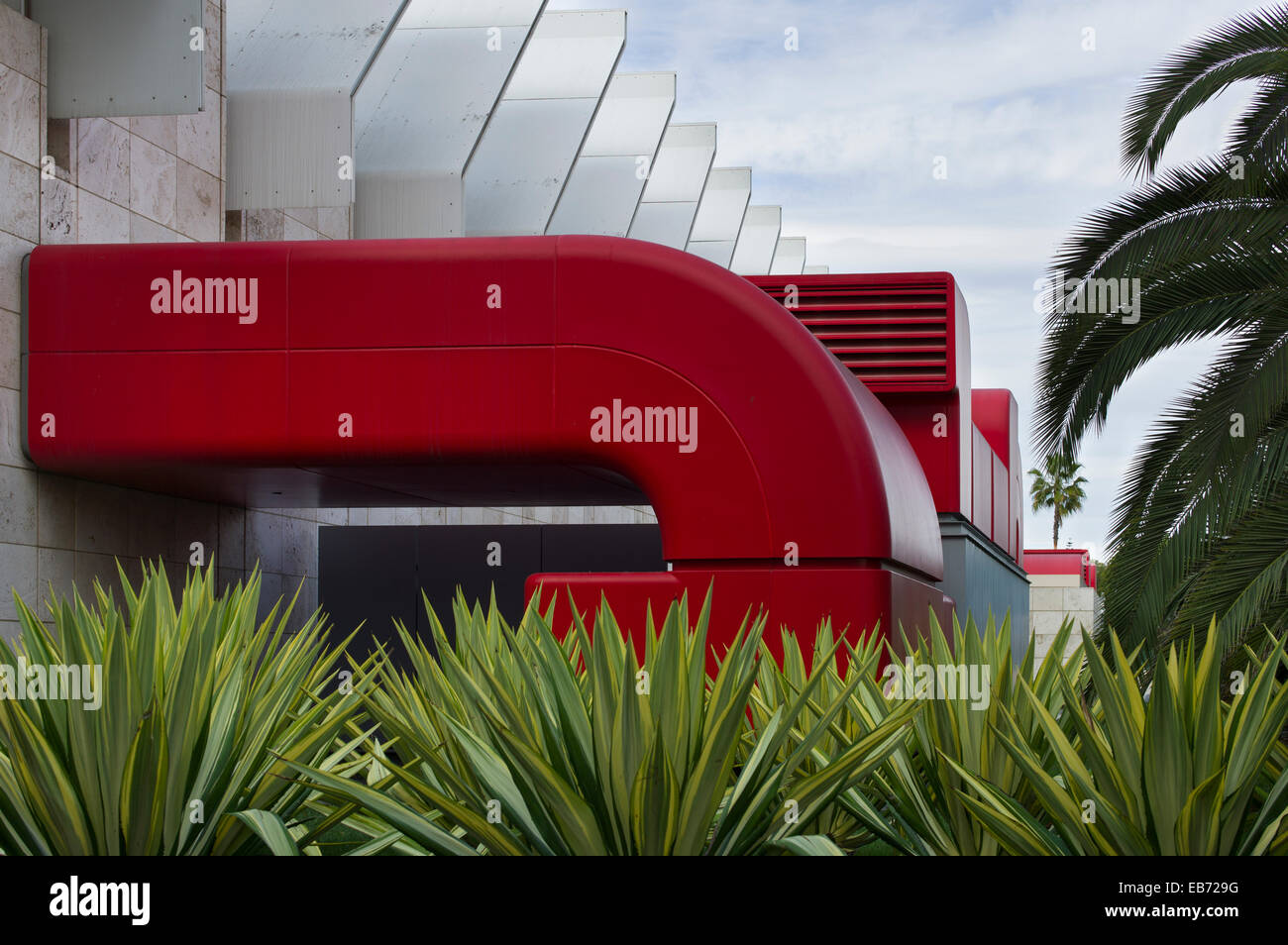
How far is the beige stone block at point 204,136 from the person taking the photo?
43.2 feet

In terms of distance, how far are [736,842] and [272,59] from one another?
13.2 meters

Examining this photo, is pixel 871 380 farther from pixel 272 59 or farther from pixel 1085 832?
pixel 1085 832

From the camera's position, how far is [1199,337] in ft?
29.9

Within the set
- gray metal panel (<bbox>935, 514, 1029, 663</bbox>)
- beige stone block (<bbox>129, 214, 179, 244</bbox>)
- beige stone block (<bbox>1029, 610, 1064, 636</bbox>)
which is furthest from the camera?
beige stone block (<bbox>1029, 610, 1064, 636</bbox>)

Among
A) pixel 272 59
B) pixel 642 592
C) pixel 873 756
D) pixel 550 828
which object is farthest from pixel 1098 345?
pixel 272 59

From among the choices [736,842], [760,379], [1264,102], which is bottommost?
[736,842]

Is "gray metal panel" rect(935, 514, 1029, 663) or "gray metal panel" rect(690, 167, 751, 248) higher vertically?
"gray metal panel" rect(690, 167, 751, 248)

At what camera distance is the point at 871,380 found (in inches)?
519

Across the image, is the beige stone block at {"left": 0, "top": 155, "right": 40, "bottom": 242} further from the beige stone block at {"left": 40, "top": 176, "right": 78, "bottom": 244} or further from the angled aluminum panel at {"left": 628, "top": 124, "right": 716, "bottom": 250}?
the angled aluminum panel at {"left": 628, "top": 124, "right": 716, "bottom": 250}

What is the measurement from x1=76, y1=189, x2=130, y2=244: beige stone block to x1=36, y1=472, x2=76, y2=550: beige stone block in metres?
1.98

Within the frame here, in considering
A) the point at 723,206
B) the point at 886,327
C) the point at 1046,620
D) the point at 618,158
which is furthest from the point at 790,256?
the point at 886,327

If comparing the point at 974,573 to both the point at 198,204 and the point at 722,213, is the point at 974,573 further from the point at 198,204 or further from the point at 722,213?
the point at 722,213

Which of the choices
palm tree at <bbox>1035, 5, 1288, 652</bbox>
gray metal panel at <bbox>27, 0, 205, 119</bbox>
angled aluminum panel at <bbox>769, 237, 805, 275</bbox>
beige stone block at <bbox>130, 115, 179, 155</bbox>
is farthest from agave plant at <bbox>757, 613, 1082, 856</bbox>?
angled aluminum panel at <bbox>769, 237, 805, 275</bbox>

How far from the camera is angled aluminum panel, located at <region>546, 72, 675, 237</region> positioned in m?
26.2
